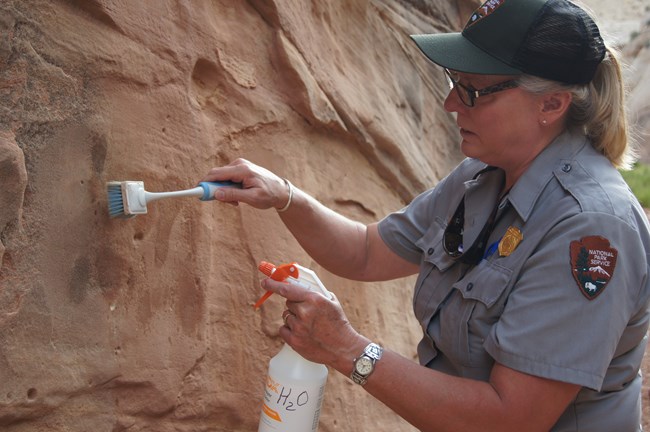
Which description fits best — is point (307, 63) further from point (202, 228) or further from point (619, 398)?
point (619, 398)

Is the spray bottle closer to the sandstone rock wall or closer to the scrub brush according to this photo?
the scrub brush

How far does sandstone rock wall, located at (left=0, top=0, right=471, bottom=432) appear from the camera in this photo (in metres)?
2.00

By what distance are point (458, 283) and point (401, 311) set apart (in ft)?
4.63

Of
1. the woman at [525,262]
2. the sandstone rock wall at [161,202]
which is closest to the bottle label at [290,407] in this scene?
the woman at [525,262]

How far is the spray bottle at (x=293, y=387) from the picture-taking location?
6.45 feet

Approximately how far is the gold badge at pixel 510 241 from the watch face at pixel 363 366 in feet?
1.47

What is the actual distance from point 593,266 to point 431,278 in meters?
0.54

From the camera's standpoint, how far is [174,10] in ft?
7.98

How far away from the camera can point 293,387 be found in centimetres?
199

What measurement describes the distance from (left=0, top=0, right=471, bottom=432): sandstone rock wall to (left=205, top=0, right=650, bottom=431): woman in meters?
0.35

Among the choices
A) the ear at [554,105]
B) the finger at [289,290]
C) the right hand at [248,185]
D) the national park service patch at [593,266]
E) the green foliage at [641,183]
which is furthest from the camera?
the green foliage at [641,183]

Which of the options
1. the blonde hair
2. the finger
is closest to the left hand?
the finger

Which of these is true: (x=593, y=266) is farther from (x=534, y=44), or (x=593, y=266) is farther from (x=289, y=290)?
(x=289, y=290)

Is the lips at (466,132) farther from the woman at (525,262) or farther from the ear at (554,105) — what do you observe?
the ear at (554,105)
